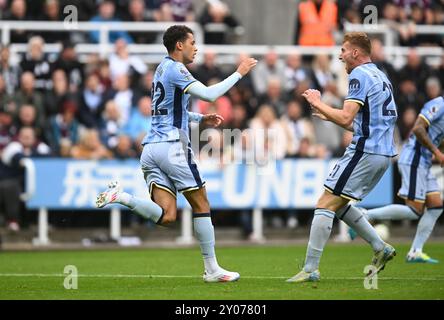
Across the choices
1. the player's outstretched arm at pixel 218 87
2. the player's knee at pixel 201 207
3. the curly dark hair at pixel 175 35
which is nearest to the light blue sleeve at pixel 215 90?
the player's outstretched arm at pixel 218 87

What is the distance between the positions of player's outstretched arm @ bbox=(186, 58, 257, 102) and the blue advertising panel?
8.37m

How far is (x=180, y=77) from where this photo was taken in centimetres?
1047

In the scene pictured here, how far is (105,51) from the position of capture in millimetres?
20281

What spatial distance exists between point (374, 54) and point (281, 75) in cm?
199

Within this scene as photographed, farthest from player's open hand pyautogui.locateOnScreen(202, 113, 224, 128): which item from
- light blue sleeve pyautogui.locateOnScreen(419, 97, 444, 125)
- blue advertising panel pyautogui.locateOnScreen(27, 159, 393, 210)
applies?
blue advertising panel pyautogui.locateOnScreen(27, 159, 393, 210)

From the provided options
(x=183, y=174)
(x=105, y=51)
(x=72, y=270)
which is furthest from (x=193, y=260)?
(x=105, y=51)

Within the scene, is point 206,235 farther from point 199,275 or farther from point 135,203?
point 199,275

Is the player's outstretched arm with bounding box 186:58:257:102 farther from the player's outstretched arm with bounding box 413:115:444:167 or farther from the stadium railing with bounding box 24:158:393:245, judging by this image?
the stadium railing with bounding box 24:158:393:245

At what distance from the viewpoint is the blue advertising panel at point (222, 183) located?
1845 cm

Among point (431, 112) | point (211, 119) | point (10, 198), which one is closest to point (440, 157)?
point (431, 112)

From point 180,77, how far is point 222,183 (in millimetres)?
8717

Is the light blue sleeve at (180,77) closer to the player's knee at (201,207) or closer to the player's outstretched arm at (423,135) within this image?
the player's knee at (201,207)

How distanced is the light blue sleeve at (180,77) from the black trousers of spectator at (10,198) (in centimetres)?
807

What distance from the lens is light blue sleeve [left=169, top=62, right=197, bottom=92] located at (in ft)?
34.3
